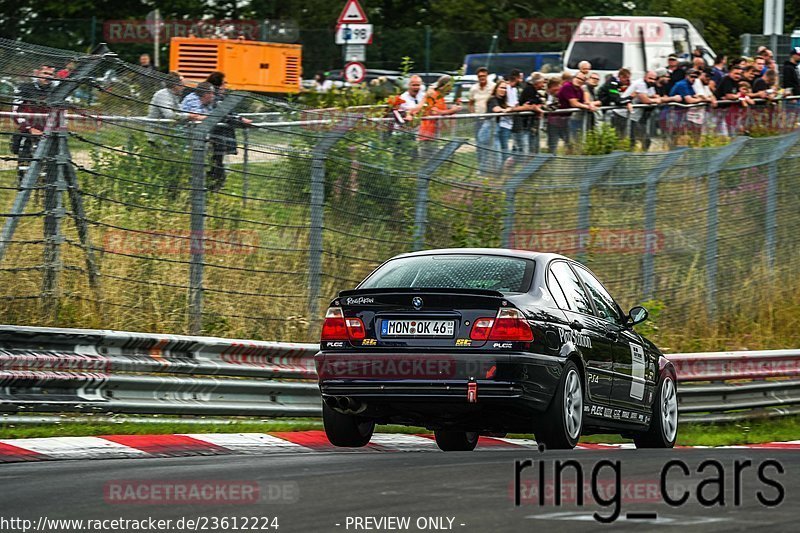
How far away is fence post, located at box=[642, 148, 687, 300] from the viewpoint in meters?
19.7

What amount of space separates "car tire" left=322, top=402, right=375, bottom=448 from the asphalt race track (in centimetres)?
123

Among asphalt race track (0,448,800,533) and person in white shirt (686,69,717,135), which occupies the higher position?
person in white shirt (686,69,717,135)

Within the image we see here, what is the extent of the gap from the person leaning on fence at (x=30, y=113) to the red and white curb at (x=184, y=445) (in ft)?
8.55

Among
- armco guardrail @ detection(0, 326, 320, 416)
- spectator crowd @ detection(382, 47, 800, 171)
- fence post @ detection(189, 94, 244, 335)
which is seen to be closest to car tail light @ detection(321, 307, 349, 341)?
armco guardrail @ detection(0, 326, 320, 416)

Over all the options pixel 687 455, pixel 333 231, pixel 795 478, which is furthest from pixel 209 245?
pixel 795 478

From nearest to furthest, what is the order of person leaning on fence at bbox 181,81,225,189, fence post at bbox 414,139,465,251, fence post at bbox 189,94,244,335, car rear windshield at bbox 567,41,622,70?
1. fence post at bbox 189,94,244,335
2. person leaning on fence at bbox 181,81,225,189
3. fence post at bbox 414,139,465,251
4. car rear windshield at bbox 567,41,622,70

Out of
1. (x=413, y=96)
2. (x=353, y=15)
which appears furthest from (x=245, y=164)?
(x=353, y=15)

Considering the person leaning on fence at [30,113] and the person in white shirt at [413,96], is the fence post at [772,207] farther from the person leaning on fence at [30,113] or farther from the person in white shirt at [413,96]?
the person leaning on fence at [30,113]

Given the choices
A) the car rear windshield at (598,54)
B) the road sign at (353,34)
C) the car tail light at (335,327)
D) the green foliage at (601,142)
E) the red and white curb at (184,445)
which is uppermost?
the road sign at (353,34)

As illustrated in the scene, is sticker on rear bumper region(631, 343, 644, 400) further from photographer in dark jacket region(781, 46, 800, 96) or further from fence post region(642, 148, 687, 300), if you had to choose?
photographer in dark jacket region(781, 46, 800, 96)

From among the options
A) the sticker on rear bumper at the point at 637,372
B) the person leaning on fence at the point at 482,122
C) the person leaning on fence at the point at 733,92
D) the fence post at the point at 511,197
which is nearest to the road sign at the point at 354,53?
the person leaning on fence at the point at 482,122

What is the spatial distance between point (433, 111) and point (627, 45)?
13.0 meters

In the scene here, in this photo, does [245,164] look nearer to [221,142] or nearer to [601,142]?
[221,142]

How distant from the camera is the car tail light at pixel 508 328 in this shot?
10539 millimetres
